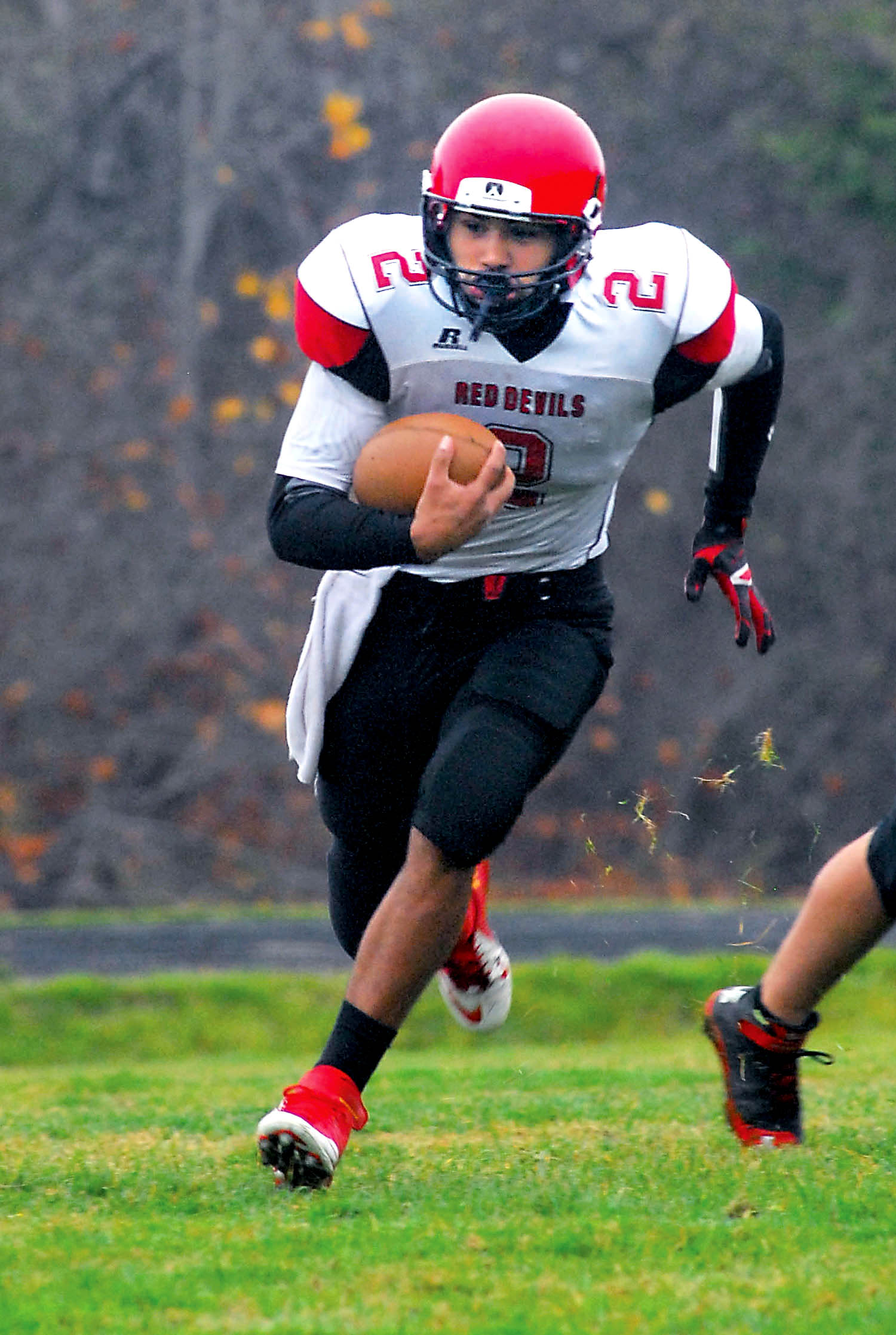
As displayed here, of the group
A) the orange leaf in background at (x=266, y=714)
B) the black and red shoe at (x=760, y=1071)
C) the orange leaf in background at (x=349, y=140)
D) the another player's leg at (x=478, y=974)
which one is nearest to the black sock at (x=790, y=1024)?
the black and red shoe at (x=760, y=1071)

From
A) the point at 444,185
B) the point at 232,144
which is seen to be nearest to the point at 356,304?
the point at 444,185

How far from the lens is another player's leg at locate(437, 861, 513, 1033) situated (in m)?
4.32

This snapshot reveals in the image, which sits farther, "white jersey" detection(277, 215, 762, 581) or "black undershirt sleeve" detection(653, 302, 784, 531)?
"black undershirt sleeve" detection(653, 302, 784, 531)

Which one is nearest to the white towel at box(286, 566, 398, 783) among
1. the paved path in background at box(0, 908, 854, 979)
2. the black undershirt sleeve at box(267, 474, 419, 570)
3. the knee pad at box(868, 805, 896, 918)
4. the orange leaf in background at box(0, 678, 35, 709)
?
the black undershirt sleeve at box(267, 474, 419, 570)

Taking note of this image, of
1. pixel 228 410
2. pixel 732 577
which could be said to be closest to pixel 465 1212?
pixel 732 577

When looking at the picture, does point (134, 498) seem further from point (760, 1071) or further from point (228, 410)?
point (760, 1071)

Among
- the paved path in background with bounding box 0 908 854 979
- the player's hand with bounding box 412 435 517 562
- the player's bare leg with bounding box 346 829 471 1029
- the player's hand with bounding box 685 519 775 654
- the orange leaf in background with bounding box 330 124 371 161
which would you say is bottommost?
the paved path in background with bounding box 0 908 854 979

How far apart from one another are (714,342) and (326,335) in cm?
79

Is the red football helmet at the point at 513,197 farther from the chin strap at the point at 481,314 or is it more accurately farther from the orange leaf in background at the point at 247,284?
the orange leaf in background at the point at 247,284

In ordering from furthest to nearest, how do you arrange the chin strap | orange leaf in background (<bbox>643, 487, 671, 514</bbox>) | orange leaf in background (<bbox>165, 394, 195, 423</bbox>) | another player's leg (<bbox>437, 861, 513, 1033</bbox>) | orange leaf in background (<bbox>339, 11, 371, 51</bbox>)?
orange leaf in background (<bbox>339, 11, 371, 51</bbox>), orange leaf in background (<bbox>643, 487, 671, 514</bbox>), orange leaf in background (<bbox>165, 394, 195, 423</bbox>), another player's leg (<bbox>437, 861, 513, 1033</bbox>), the chin strap

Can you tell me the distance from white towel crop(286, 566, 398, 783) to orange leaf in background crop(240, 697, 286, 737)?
378 inches

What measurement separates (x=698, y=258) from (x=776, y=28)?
1383 centimetres

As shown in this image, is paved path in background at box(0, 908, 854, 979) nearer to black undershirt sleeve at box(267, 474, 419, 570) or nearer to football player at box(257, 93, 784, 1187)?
football player at box(257, 93, 784, 1187)

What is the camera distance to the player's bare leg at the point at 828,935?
3.40m
